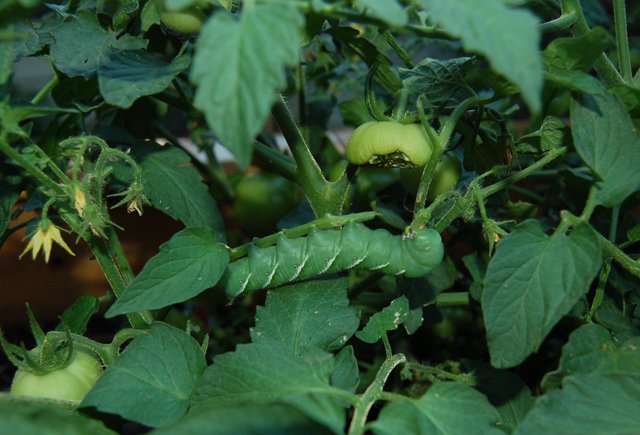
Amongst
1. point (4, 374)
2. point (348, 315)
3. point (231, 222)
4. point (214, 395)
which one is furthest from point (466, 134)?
point (4, 374)

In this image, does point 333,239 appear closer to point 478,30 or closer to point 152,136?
point 478,30

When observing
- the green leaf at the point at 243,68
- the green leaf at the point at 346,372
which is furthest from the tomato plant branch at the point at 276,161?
the green leaf at the point at 243,68

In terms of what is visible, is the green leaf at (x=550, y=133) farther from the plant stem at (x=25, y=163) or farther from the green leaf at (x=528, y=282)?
the plant stem at (x=25, y=163)

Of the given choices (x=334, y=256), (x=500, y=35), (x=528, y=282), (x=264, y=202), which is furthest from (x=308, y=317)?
(x=264, y=202)

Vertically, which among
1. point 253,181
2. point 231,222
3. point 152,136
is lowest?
point 231,222

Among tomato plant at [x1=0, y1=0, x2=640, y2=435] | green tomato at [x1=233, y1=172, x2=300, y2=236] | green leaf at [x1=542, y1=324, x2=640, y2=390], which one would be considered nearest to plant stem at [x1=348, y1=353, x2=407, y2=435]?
tomato plant at [x1=0, y1=0, x2=640, y2=435]

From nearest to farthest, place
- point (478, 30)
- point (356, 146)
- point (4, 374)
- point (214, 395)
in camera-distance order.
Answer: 1. point (478, 30)
2. point (214, 395)
3. point (356, 146)
4. point (4, 374)

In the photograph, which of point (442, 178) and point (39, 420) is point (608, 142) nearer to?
point (442, 178)
